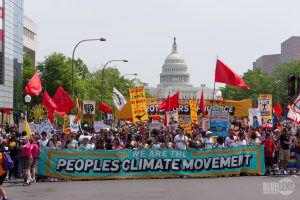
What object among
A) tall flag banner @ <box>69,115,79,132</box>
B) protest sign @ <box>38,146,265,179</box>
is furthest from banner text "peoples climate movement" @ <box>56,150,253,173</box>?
tall flag banner @ <box>69,115,79,132</box>

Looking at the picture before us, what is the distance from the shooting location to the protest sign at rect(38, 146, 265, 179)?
2273 centimetres

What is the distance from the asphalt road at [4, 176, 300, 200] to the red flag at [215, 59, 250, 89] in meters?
6.49

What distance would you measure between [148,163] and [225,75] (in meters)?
6.95

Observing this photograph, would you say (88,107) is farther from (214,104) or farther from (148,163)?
(148,163)

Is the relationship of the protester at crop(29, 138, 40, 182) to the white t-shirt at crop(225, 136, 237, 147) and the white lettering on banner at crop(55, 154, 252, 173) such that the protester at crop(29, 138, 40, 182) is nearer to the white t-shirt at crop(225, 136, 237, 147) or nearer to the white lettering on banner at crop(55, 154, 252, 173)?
the white lettering on banner at crop(55, 154, 252, 173)

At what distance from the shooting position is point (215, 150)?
76.4 feet

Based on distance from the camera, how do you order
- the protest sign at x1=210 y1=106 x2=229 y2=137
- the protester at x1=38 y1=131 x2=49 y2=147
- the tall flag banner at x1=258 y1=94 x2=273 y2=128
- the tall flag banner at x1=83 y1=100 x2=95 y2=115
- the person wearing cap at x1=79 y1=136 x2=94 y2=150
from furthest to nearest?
the tall flag banner at x1=258 y1=94 x2=273 y2=128 < the tall flag banner at x1=83 y1=100 x2=95 y2=115 < the protest sign at x1=210 y1=106 x2=229 y2=137 < the protester at x1=38 y1=131 x2=49 y2=147 < the person wearing cap at x1=79 y1=136 x2=94 y2=150

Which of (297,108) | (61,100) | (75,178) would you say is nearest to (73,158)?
(75,178)

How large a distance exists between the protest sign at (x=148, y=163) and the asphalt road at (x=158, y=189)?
2.26ft

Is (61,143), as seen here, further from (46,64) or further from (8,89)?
(46,64)

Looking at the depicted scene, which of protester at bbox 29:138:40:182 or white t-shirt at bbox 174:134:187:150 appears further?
white t-shirt at bbox 174:134:187:150

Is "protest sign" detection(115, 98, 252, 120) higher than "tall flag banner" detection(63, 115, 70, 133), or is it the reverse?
"protest sign" detection(115, 98, 252, 120)

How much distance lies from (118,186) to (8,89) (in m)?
41.6

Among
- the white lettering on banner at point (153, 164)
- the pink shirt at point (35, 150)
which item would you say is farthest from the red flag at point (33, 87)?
the pink shirt at point (35, 150)
